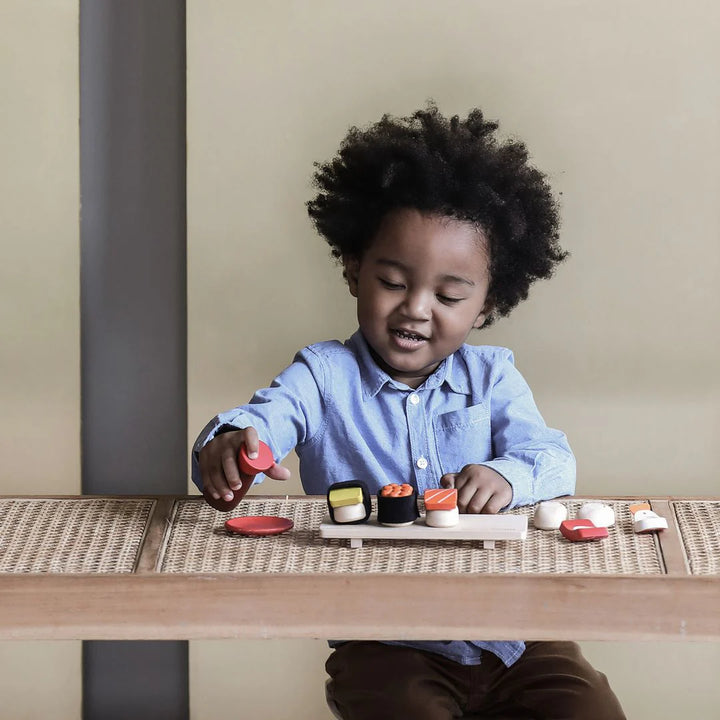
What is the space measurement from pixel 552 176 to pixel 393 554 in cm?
75

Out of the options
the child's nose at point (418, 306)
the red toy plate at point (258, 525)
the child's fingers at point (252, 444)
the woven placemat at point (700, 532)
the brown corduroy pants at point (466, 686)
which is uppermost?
the child's nose at point (418, 306)

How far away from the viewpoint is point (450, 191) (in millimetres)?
1207

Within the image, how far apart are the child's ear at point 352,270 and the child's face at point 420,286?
44mm

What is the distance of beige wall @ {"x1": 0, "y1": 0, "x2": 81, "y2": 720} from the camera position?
1.42 meters

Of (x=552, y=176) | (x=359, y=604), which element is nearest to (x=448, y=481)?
(x=359, y=604)

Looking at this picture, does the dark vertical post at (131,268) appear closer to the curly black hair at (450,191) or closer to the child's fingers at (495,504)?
the curly black hair at (450,191)

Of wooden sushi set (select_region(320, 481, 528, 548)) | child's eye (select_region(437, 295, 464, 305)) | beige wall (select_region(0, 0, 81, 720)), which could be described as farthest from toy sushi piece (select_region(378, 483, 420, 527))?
beige wall (select_region(0, 0, 81, 720))

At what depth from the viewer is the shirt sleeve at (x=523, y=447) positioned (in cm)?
109

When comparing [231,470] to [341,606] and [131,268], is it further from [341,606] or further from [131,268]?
[131,268]

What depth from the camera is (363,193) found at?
1.26 meters

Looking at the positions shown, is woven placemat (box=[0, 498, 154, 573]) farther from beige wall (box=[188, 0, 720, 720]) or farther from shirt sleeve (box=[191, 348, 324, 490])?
beige wall (box=[188, 0, 720, 720])

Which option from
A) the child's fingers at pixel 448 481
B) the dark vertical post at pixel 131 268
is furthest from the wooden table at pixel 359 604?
the dark vertical post at pixel 131 268

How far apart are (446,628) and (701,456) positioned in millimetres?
843

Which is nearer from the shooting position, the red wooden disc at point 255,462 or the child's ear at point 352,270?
the red wooden disc at point 255,462
